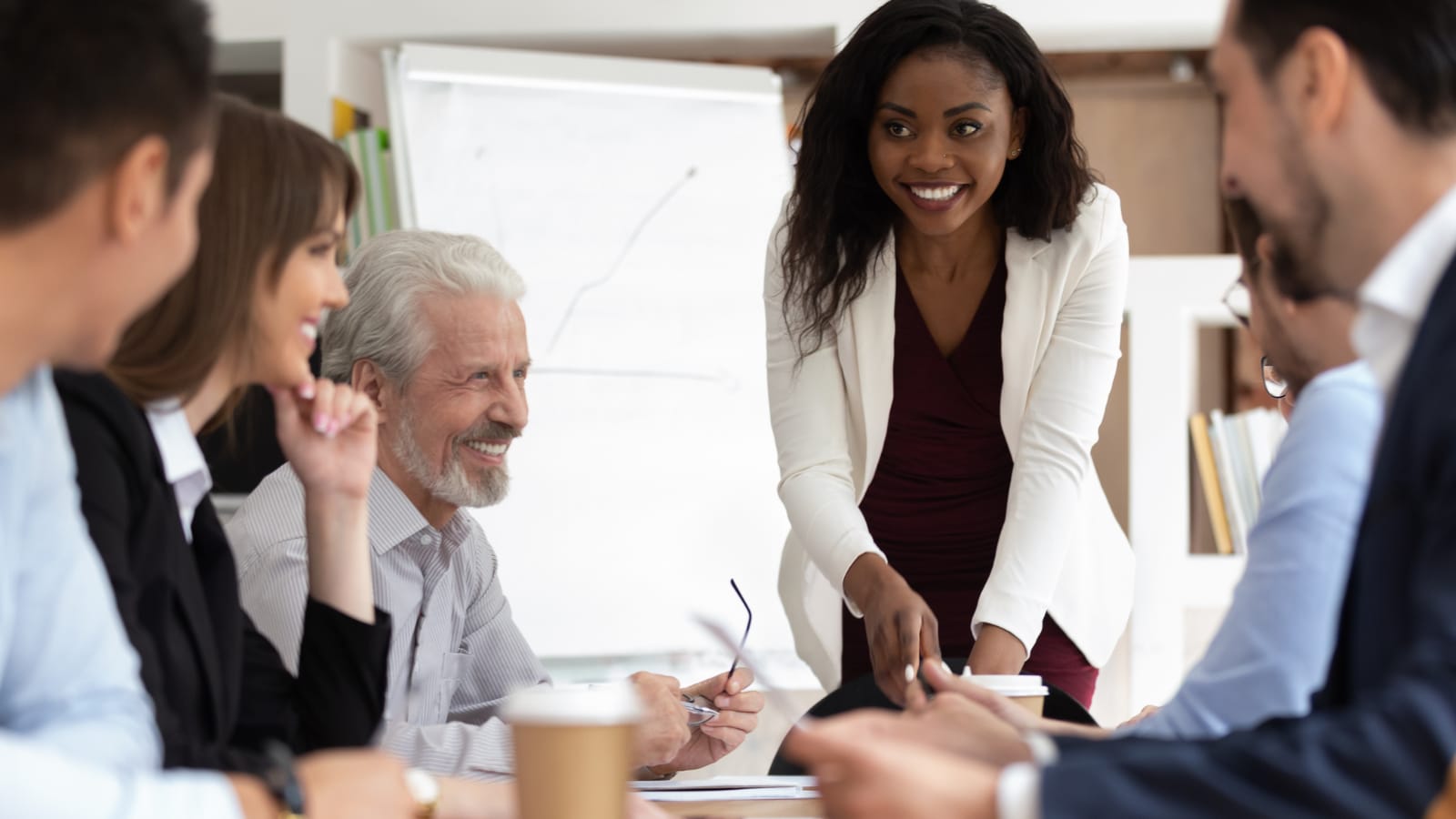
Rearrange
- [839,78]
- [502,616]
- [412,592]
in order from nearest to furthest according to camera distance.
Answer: [412,592]
[502,616]
[839,78]

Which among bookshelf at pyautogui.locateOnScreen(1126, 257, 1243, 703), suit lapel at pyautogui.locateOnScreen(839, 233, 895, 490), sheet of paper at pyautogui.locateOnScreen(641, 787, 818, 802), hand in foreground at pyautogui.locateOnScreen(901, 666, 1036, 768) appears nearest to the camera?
hand in foreground at pyautogui.locateOnScreen(901, 666, 1036, 768)

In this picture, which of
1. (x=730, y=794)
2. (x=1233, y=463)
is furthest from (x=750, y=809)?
(x=1233, y=463)

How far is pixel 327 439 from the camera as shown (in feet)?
4.71

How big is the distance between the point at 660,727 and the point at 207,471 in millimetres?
557

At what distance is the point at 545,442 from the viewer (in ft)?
11.1

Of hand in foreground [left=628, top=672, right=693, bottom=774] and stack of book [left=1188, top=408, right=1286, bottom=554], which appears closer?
hand in foreground [left=628, top=672, right=693, bottom=774]

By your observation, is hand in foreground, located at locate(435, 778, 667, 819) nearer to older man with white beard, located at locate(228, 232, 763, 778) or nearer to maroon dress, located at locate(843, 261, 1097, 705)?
older man with white beard, located at locate(228, 232, 763, 778)

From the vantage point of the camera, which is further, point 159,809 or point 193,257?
point 193,257

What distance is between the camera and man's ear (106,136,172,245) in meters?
0.86

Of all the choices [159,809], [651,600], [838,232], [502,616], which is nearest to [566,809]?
[159,809]

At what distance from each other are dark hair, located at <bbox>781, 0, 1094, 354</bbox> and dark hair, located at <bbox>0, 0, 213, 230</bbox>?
1.32m

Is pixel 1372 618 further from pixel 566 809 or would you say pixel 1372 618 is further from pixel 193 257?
pixel 193 257

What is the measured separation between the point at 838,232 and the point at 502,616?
0.72m

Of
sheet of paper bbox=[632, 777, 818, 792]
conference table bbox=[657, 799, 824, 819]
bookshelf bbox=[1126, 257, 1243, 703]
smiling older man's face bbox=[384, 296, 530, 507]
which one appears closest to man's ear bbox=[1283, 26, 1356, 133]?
conference table bbox=[657, 799, 824, 819]
